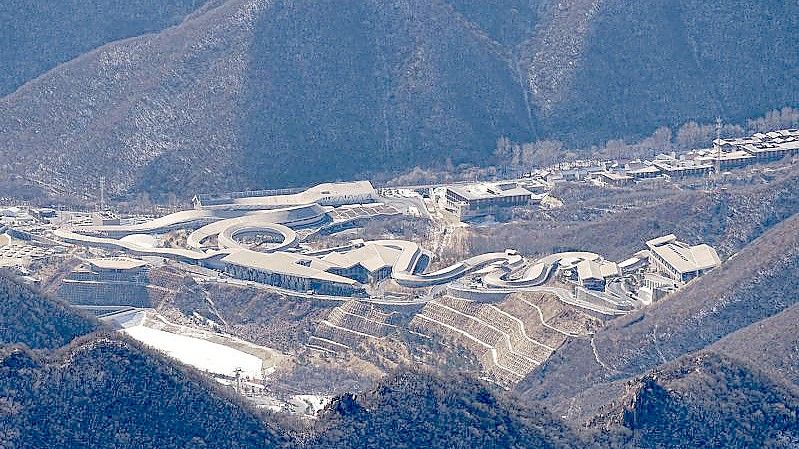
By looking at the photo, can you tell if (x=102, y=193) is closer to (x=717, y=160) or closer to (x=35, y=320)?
(x=717, y=160)

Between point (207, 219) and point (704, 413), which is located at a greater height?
point (704, 413)

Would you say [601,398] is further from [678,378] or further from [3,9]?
[3,9]

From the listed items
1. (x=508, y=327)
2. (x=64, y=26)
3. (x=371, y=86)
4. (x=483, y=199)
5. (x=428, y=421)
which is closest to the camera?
(x=428, y=421)

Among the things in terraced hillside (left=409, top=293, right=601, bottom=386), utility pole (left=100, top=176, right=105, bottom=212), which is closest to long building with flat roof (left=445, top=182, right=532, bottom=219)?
terraced hillside (left=409, top=293, right=601, bottom=386)

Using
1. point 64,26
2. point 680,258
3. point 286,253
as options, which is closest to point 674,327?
point 680,258

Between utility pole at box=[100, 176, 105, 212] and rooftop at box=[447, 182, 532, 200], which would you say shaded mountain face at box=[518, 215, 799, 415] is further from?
utility pole at box=[100, 176, 105, 212]

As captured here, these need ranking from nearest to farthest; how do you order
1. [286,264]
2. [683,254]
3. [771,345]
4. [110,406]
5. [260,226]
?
[110,406] < [771,345] < [683,254] < [286,264] < [260,226]

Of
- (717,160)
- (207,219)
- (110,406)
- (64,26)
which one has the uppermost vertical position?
(64,26)

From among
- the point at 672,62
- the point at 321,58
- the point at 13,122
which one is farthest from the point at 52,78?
the point at 672,62
